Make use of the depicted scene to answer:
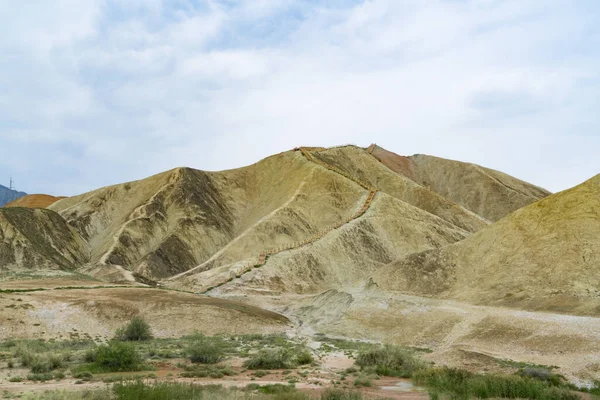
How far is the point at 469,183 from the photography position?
11406 centimetres

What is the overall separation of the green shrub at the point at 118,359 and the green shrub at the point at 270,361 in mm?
4315

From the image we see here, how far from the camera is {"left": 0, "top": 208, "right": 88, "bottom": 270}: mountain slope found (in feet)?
227

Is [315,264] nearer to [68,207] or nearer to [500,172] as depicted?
[68,207]

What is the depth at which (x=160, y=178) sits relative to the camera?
98375mm

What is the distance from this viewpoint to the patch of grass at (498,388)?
1634cm

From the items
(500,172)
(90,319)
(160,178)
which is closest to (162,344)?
(90,319)

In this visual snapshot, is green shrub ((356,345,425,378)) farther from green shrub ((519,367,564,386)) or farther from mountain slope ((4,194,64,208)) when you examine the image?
mountain slope ((4,194,64,208))

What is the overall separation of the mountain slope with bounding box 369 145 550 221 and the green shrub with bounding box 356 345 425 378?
8655cm

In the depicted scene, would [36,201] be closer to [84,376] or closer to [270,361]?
[270,361]

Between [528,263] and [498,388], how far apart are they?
88.2 feet

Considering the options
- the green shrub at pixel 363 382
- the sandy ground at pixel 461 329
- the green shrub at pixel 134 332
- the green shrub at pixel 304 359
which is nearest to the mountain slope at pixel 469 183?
the sandy ground at pixel 461 329

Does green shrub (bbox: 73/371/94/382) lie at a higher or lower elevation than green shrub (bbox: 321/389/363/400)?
lower

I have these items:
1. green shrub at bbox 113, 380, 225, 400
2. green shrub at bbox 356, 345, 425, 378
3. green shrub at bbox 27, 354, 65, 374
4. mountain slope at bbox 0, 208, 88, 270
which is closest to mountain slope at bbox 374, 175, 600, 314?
green shrub at bbox 356, 345, 425, 378

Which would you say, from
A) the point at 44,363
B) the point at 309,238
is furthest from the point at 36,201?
the point at 44,363
